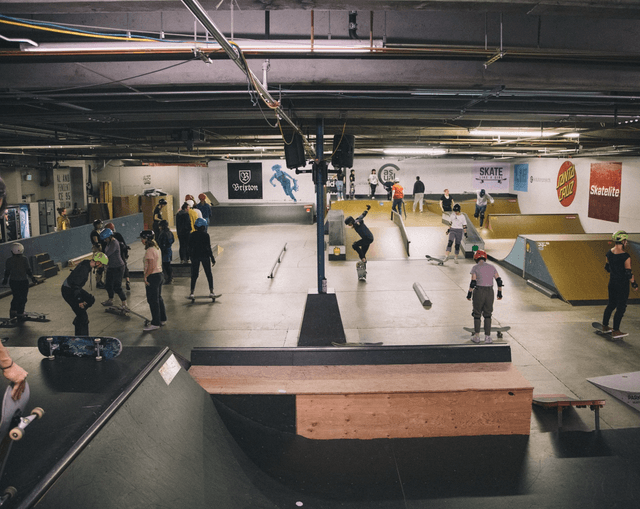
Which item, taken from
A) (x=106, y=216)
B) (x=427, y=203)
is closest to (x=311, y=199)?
(x=427, y=203)

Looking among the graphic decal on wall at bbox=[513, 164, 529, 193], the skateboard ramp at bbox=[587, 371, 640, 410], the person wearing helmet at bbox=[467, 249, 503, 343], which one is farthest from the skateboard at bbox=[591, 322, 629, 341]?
the graphic decal on wall at bbox=[513, 164, 529, 193]

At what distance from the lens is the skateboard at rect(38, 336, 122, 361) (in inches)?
167

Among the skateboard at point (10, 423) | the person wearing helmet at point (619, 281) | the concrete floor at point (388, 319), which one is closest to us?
the skateboard at point (10, 423)

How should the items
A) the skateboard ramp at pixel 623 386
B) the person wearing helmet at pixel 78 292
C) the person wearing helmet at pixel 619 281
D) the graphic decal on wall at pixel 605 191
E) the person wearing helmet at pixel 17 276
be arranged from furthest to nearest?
the graphic decal on wall at pixel 605 191, the person wearing helmet at pixel 17 276, the person wearing helmet at pixel 619 281, the person wearing helmet at pixel 78 292, the skateboard ramp at pixel 623 386

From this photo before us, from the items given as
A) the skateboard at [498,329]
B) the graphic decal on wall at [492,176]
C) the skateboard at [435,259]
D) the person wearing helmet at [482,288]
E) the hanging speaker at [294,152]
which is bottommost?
the skateboard at [498,329]

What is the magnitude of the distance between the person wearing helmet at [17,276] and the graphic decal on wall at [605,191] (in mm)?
18295

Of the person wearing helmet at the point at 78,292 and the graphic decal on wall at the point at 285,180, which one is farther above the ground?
the graphic decal on wall at the point at 285,180

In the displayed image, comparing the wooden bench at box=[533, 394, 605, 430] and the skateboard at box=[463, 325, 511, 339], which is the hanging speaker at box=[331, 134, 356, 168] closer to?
the skateboard at box=[463, 325, 511, 339]

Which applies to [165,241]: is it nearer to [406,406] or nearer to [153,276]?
[153,276]

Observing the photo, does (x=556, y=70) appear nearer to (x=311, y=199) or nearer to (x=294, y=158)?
(x=294, y=158)

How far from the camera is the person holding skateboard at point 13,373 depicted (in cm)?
268

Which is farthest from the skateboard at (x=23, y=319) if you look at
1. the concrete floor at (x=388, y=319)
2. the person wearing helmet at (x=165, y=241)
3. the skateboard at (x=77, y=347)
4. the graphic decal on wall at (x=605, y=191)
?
the graphic decal on wall at (x=605, y=191)

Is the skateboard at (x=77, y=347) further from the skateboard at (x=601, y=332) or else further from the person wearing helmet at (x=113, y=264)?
the skateboard at (x=601, y=332)

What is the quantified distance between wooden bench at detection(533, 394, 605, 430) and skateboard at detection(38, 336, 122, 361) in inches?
183
